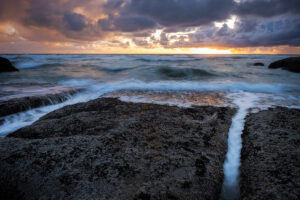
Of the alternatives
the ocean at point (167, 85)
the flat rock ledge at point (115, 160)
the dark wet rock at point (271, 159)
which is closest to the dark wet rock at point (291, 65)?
the ocean at point (167, 85)

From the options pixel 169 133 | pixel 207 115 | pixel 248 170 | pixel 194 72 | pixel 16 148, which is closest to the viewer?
pixel 248 170

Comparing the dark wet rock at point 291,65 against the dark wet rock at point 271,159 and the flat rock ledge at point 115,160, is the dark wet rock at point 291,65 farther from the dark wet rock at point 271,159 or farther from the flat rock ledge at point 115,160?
the flat rock ledge at point 115,160

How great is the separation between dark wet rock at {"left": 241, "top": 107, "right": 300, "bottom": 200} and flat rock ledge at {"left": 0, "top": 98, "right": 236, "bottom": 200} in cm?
25

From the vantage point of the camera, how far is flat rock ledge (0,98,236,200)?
55.0 inches

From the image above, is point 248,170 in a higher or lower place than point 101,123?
lower

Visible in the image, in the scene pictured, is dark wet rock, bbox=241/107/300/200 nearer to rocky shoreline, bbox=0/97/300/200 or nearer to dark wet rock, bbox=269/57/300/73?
rocky shoreline, bbox=0/97/300/200

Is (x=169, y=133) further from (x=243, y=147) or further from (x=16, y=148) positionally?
(x=16, y=148)

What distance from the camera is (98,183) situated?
4.67 ft

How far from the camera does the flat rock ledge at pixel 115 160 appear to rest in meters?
1.40

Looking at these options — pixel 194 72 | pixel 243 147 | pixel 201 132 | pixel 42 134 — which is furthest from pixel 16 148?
pixel 194 72

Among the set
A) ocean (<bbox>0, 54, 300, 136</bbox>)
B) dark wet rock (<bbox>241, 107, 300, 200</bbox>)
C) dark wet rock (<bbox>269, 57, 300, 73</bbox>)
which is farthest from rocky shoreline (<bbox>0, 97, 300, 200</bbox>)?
dark wet rock (<bbox>269, 57, 300, 73</bbox>)

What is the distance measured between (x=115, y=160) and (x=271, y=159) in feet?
4.98

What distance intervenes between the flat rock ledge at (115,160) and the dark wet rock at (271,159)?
0.82 ft

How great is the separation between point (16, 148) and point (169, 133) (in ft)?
5.54
